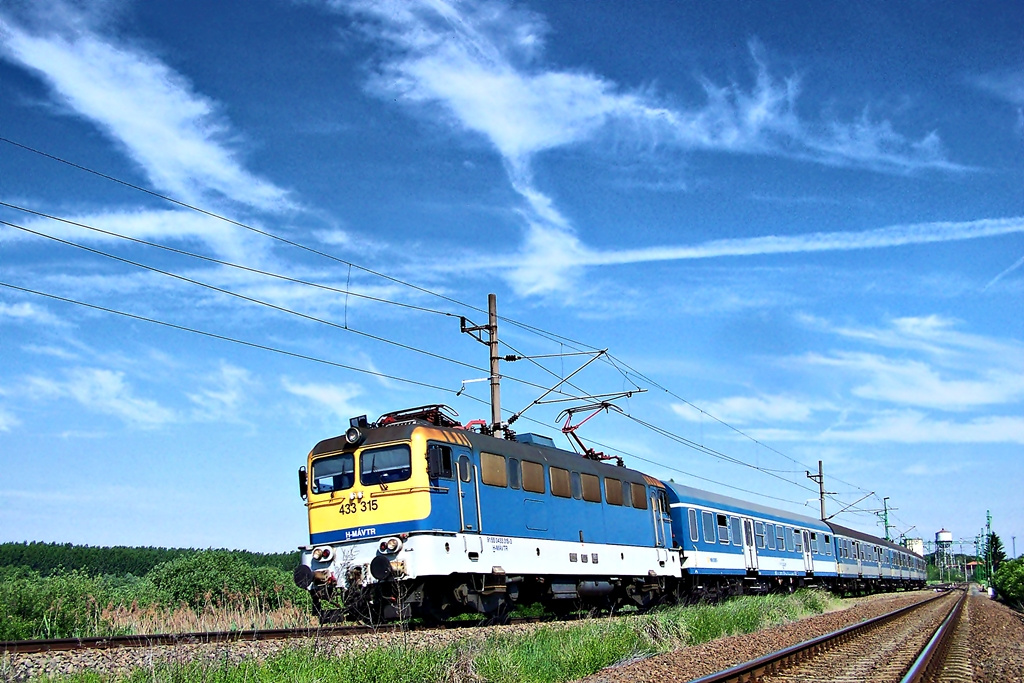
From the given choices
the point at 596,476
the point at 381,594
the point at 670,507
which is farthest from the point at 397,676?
the point at 670,507

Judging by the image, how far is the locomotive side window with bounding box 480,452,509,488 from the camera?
18.0 m

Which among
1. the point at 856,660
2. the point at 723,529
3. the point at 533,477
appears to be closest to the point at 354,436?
the point at 533,477

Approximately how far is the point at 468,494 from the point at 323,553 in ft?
9.60

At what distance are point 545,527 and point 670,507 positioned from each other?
9116mm

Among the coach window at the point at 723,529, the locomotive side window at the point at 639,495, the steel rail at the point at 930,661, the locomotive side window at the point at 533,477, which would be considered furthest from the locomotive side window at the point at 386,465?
the coach window at the point at 723,529

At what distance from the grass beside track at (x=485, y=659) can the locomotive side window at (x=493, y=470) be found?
3116 mm

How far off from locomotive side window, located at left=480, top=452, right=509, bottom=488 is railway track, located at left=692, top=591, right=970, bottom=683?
20.1 feet

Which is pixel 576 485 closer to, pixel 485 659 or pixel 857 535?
pixel 485 659

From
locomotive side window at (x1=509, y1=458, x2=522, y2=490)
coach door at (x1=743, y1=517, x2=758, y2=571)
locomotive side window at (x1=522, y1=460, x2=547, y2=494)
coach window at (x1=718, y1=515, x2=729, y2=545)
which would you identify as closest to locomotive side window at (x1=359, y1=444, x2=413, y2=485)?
locomotive side window at (x1=509, y1=458, x2=522, y2=490)

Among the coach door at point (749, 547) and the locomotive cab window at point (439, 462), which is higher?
the locomotive cab window at point (439, 462)

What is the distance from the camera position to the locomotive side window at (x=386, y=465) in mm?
16688

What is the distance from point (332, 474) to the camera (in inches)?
694

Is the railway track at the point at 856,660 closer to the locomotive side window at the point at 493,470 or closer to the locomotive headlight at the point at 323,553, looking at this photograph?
the locomotive side window at the point at 493,470

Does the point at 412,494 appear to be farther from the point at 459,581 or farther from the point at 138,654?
the point at 138,654
